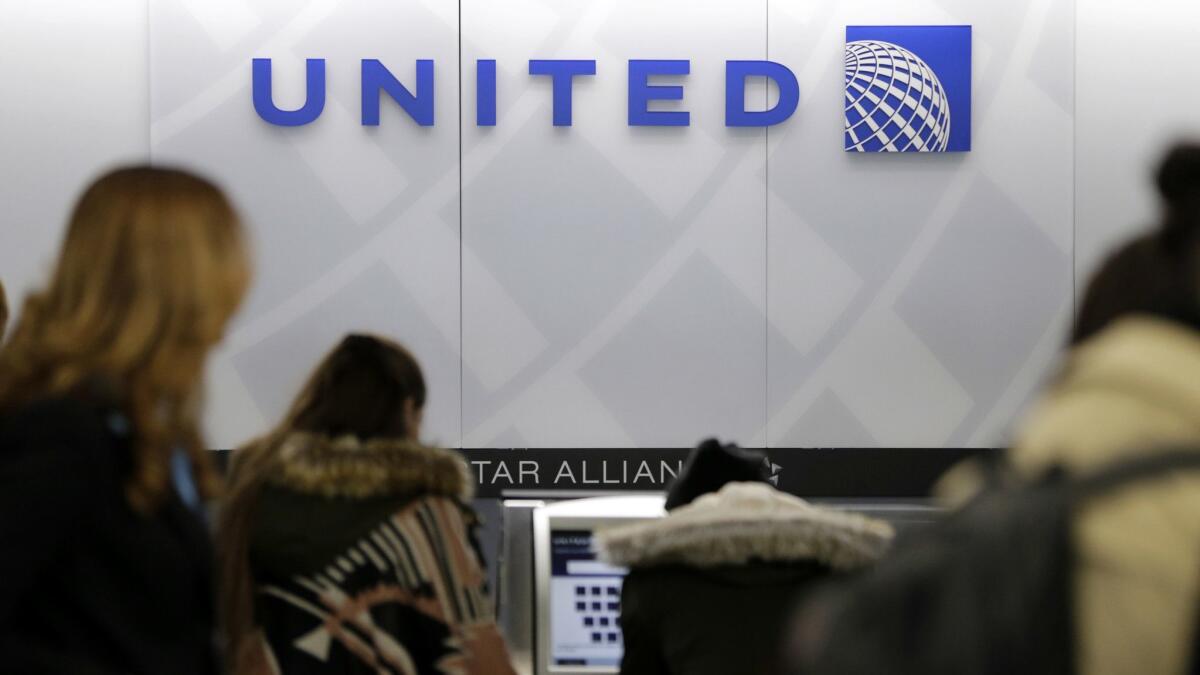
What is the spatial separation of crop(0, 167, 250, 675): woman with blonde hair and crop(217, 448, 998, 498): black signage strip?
152 inches

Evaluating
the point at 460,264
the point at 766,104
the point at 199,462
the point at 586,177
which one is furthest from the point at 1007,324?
the point at 199,462

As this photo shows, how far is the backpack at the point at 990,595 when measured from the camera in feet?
3.13

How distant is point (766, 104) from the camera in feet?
18.3

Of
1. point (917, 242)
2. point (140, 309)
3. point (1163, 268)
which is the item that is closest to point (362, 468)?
point (140, 309)

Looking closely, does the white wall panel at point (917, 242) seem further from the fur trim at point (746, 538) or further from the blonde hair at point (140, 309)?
the blonde hair at point (140, 309)

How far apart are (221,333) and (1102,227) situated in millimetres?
4723

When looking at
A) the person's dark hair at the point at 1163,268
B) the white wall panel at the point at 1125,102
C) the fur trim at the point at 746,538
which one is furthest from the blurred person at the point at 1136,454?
the white wall panel at the point at 1125,102

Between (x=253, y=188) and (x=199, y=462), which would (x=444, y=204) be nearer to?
(x=253, y=188)

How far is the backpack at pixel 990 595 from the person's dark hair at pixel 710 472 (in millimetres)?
2058

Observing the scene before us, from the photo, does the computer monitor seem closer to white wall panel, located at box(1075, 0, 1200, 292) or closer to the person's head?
the person's head

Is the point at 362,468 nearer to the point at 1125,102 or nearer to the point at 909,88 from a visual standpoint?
the point at 909,88

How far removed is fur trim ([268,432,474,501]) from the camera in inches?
106

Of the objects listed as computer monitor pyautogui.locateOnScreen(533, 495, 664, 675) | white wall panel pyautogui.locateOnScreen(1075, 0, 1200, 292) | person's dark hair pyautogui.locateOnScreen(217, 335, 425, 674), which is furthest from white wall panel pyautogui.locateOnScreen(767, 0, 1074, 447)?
person's dark hair pyautogui.locateOnScreen(217, 335, 425, 674)

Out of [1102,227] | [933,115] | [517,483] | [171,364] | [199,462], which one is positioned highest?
[933,115]
